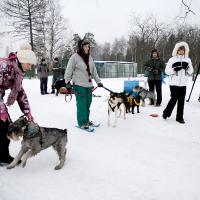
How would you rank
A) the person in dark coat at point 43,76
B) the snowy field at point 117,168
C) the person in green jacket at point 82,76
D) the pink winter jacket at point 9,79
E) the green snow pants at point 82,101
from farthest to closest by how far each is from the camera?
1. the person in dark coat at point 43,76
2. the green snow pants at point 82,101
3. the person in green jacket at point 82,76
4. the pink winter jacket at point 9,79
5. the snowy field at point 117,168

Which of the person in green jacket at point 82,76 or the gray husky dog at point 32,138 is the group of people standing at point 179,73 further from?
the gray husky dog at point 32,138

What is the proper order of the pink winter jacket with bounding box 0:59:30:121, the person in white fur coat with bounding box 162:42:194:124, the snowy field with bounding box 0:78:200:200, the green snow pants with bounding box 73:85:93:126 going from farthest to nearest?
the person in white fur coat with bounding box 162:42:194:124, the green snow pants with bounding box 73:85:93:126, the pink winter jacket with bounding box 0:59:30:121, the snowy field with bounding box 0:78:200:200

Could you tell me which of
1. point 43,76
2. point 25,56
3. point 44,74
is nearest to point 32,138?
point 25,56

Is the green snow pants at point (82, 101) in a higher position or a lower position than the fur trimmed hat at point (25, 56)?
lower

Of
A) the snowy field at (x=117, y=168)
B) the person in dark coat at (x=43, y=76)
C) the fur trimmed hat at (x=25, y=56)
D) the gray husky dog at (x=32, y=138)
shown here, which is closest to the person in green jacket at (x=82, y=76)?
the snowy field at (x=117, y=168)

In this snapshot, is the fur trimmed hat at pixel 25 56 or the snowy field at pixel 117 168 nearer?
the snowy field at pixel 117 168

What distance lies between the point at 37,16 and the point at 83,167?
1261 inches

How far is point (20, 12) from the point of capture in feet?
108

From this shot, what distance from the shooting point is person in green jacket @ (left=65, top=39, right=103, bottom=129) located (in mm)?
6250

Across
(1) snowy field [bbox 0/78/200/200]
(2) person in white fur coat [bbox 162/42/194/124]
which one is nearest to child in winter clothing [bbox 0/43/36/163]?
(1) snowy field [bbox 0/78/200/200]

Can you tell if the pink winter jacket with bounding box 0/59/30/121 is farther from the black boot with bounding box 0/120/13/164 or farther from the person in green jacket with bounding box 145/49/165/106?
the person in green jacket with bounding box 145/49/165/106

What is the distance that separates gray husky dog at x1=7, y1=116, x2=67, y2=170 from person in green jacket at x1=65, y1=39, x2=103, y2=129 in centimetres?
213

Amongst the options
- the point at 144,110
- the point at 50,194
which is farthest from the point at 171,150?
the point at 144,110

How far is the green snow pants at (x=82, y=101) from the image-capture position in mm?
6367
